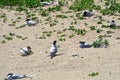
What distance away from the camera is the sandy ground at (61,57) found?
12.7m

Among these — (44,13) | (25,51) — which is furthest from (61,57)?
(44,13)

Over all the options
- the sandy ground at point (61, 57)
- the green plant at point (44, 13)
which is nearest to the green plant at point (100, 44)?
the sandy ground at point (61, 57)

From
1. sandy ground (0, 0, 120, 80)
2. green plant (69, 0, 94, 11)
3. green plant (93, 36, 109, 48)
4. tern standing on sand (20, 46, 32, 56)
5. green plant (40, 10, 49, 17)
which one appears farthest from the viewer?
green plant (69, 0, 94, 11)

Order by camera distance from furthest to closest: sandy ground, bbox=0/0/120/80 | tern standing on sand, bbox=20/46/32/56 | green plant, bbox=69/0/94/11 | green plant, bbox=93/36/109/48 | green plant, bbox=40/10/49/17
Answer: green plant, bbox=69/0/94/11 → green plant, bbox=40/10/49/17 → tern standing on sand, bbox=20/46/32/56 → green plant, bbox=93/36/109/48 → sandy ground, bbox=0/0/120/80

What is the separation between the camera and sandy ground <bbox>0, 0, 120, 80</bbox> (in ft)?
41.5

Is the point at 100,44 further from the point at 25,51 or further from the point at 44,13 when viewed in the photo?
the point at 44,13

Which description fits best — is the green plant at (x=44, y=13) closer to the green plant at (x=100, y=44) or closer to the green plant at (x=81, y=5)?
the green plant at (x=81, y=5)

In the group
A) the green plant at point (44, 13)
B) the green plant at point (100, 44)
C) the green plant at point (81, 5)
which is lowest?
the green plant at point (100, 44)

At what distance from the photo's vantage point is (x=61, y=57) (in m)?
14.1

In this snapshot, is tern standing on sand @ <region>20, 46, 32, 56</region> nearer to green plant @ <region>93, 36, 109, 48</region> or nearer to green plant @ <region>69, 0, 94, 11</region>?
green plant @ <region>93, 36, 109, 48</region>

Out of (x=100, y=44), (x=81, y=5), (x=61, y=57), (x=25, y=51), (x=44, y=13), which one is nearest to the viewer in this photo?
(x=61, y=57)

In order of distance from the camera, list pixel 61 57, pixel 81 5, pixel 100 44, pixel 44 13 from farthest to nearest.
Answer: pixel 81 5
pixel 44 13
pixel 100 44
pixel 61 57

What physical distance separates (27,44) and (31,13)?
4265 millimetres

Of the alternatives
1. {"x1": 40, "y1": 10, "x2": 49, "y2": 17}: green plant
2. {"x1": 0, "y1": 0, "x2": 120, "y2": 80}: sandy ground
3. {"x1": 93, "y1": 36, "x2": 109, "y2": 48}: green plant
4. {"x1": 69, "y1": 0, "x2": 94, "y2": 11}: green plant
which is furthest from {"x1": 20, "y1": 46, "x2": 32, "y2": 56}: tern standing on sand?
{"x1": 69, "y1": 0, "x2": 94, "y2": 11}: green plant
